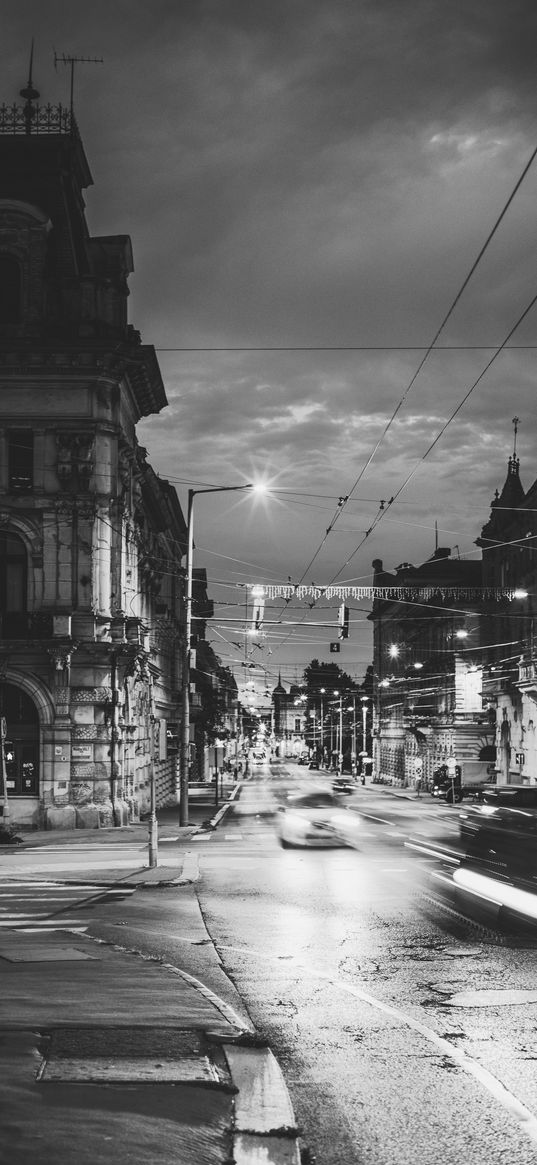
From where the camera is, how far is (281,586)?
3462 cm

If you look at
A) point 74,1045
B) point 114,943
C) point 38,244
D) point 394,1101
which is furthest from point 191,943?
point 38,244

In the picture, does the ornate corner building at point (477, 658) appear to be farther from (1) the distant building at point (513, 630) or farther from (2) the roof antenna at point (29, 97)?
(2) the roof antenna at point (29, 97)

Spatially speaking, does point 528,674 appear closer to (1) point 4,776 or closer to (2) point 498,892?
(1) point 4,776

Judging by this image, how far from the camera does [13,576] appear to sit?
39.0 metres

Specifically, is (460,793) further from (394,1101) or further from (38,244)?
(394,1101)

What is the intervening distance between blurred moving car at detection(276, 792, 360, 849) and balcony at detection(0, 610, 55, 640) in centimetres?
1085

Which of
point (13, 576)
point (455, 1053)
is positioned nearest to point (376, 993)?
point (455, 1053)

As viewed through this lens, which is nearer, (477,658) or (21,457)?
(21,457)

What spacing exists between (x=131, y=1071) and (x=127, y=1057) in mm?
396

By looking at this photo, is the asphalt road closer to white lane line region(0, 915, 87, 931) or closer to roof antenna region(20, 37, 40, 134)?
white lane line region(0, 915, 87, 931)

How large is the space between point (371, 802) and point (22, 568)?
32838 mm

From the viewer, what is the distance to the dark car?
82.2 ft

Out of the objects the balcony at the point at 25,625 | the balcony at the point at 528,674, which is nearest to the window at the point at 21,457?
the balcony at the point at 25,625

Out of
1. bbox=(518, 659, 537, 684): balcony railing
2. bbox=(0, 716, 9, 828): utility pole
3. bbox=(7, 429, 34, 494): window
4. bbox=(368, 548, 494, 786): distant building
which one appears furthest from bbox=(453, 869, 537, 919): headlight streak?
bbox=(518, 659, 537, 684): balcony railing
